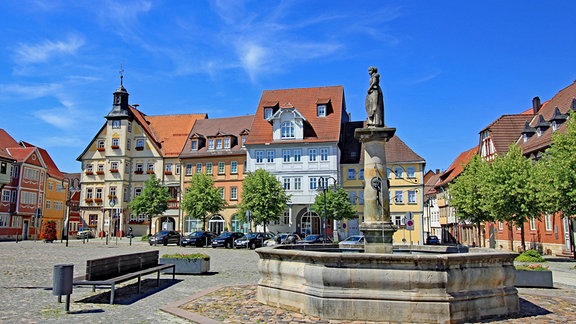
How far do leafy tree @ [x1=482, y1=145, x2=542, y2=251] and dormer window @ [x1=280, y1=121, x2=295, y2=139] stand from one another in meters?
23.8

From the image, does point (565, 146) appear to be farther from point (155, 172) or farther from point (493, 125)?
point (155, 172)

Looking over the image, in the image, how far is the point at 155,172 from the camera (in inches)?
2323

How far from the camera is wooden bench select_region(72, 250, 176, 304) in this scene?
10477mm

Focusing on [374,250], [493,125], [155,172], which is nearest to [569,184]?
[374,250]

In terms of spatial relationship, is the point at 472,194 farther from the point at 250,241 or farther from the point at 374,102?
the point at 374,102

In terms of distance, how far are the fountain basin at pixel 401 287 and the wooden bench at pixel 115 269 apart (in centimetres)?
433

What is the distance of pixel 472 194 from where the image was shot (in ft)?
119

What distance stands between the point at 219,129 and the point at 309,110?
38.5 ft

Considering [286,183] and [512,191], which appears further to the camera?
[286,183]

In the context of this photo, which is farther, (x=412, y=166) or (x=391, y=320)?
(x=412, y=166)

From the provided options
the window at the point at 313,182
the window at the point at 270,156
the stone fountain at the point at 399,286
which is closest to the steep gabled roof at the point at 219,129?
the window at the point at 270,156

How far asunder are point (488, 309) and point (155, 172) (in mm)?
53691

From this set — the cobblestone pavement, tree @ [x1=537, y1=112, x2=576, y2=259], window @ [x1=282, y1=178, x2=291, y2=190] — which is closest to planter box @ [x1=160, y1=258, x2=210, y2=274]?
the cobblestone pavement

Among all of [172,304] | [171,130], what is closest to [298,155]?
[171,130]
